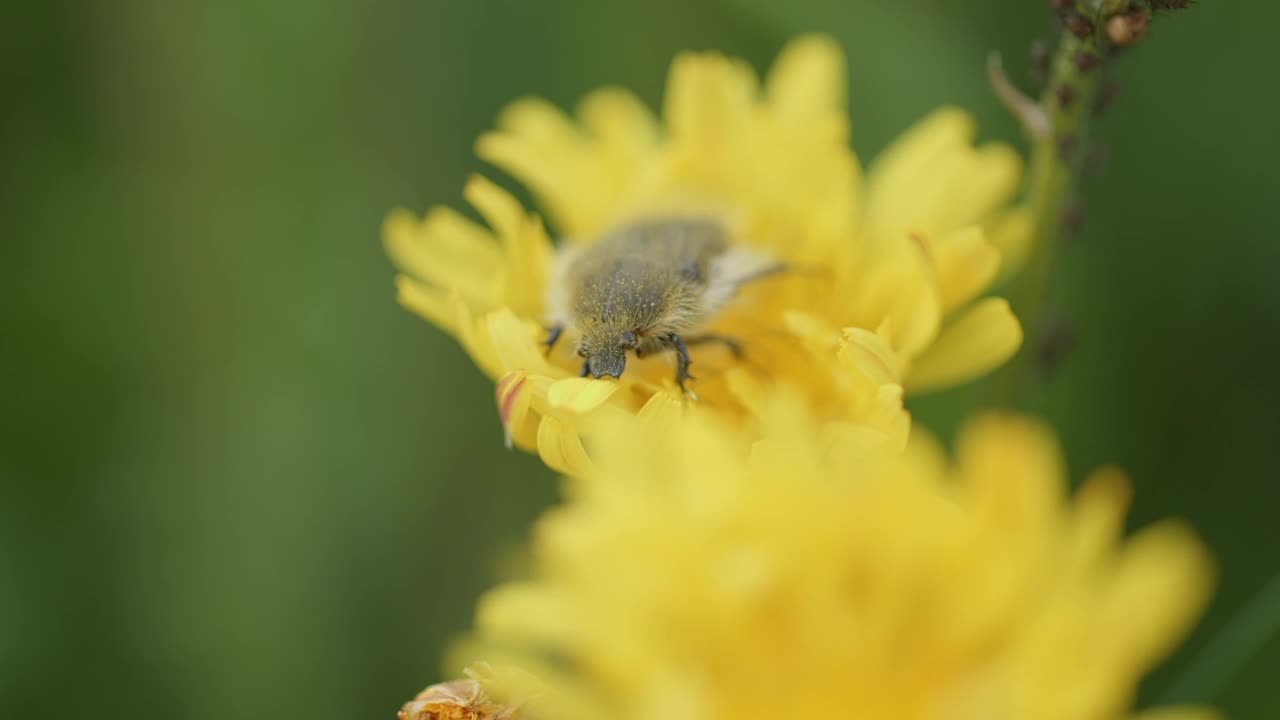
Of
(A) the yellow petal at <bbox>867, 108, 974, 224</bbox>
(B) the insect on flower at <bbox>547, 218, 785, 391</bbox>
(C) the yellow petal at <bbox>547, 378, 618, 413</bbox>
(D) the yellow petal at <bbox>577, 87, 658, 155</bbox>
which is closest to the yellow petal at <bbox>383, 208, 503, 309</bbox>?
(B) the insect on flower at <bbox>547, 218, 785, 391</bbox>

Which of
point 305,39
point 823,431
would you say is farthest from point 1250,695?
point 305,39

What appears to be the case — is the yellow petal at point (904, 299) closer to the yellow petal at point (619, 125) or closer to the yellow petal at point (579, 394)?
the yellow petal at point (579, 394)

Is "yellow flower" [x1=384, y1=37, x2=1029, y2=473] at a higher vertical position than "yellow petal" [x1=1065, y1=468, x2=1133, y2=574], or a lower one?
higher

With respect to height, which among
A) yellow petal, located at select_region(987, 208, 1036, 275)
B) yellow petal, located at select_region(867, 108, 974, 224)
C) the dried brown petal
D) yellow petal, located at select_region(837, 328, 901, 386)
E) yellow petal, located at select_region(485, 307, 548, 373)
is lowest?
the dried brown petal

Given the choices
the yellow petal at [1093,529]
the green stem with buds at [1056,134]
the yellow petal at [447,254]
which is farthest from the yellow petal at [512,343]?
the yellow petal at [1093,529]

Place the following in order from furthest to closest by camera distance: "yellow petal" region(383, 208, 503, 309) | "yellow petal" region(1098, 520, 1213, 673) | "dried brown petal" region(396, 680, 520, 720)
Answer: "yellow petal" region(383, 208, 503, 309) < "dried brown petal" region(396, 680, 520, 720) < "yellow petal" region(1098, 520, 1213, 673)

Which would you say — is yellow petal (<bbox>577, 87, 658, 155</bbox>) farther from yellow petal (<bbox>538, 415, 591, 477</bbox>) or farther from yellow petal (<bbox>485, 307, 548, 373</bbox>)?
yellow petal (<bbox>538, 415, 591, 477</bbox>)

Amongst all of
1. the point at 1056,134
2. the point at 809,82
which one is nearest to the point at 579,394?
the point at 1056,134
